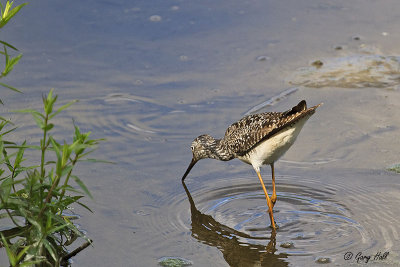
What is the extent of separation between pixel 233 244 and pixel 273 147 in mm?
1111

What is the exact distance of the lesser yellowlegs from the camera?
6301 mm

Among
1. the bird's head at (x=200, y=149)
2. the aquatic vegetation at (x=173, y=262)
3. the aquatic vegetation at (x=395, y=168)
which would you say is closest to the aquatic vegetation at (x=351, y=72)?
the aquatic vegetation at (x=395, y=168)

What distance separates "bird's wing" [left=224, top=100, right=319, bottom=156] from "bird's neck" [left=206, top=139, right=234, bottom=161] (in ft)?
0.28

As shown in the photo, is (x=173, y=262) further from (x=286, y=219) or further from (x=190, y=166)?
(x=190, y=166)

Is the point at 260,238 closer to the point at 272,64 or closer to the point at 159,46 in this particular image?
the point at 272,64

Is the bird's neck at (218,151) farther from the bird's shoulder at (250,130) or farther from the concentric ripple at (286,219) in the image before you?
the concentric ripple at (286,219)

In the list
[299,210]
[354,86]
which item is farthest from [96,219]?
[354,86]

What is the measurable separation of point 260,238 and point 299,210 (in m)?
0.64

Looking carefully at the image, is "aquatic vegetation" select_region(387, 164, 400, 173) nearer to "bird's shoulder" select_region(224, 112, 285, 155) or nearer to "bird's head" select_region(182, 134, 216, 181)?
"bird's shoulder" select_region(224, 112, 285, 155)

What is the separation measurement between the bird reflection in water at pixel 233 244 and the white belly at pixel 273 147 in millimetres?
788

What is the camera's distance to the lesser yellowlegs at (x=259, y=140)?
20.7ft

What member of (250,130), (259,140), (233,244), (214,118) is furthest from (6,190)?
(214,118)

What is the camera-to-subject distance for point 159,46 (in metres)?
9.92

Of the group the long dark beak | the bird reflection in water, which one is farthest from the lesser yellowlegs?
the bird reflection in water
